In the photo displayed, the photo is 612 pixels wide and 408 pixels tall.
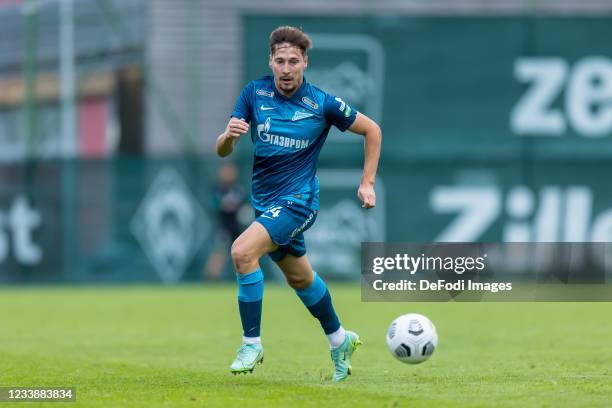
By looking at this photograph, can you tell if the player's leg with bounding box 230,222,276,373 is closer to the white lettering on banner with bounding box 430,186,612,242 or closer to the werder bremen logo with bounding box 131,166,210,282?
the white lettering on banner with bounding box 430,186,612,242

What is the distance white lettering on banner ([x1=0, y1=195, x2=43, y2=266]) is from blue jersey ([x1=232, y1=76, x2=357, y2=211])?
509 inches

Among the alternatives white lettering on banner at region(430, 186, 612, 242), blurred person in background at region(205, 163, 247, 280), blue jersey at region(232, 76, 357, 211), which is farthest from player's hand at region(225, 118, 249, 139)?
white lettering on banner at region(430, 186, 612, 242)

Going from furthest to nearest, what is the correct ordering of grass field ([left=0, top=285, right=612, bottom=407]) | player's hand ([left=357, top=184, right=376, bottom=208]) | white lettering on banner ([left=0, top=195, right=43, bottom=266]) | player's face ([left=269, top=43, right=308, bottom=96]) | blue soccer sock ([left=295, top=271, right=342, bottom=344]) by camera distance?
white lettering on banner ([left=0, top=195, right=43, bottom=266])
blue soccer sock ([left=295, top=271, right=342, bottom=344])
player's face ([left=269, top=43, right=308, bottom=96])
player's hand ([left=357, top=184, right=376, bottom=208])
grass field ([left=0, top=285, right=612, bottom=407])

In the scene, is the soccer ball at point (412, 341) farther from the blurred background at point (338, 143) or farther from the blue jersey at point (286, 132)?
the blurred background at point (338, 143)

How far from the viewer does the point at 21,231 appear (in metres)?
20.5

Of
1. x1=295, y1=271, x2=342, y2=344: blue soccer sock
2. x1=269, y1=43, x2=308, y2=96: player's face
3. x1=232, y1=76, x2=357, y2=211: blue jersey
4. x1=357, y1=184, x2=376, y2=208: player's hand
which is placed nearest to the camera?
x1=357, y1=184, x2=376, y2=208: player's hand

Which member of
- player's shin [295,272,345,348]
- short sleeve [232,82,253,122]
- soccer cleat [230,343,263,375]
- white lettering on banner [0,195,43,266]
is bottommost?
white lettering on banner [0,195,43,266]

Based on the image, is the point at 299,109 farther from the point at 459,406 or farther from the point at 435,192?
the point at 435,192

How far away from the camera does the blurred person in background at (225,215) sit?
67.1 feet

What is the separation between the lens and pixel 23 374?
8.52 meters

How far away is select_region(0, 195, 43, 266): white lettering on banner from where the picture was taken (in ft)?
66.8

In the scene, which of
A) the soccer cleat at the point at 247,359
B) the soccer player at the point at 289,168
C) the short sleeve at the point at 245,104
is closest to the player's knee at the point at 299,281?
the soccer player at the point at 289,168

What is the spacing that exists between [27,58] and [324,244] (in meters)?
6.22

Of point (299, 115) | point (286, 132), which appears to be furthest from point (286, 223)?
point (299, 115)
